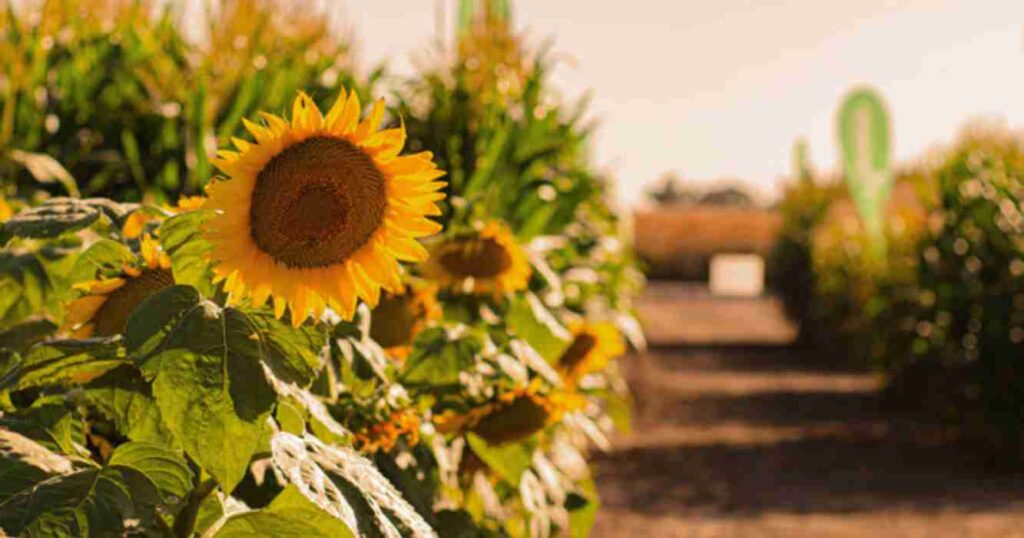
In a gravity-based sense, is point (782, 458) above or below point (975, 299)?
below

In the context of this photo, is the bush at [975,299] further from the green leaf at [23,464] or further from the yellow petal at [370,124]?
the green leaf at [23,464]

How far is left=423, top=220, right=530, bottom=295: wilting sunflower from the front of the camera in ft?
10.8

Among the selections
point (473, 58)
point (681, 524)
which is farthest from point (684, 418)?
point (473, 58)

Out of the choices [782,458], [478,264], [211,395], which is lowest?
[782,458]

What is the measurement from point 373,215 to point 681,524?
6006mm

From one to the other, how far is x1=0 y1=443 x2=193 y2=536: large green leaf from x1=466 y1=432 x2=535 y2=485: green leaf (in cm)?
111

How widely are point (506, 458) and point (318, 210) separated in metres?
1.16

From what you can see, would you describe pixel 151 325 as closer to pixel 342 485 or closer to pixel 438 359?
pixel 342 485

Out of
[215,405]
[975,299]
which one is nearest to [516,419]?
[215,405]

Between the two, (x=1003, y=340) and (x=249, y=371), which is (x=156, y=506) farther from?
(x=1003, y=340)

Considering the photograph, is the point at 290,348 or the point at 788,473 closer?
the point at 290,348

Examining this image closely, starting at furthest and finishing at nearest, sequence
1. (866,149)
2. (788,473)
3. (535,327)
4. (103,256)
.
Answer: (866,149), (788,473), (535,327), (103,256)

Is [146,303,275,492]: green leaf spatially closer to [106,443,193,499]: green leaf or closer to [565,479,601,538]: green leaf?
[106,443,193,499]: green leaf

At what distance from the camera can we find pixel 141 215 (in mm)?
2477
